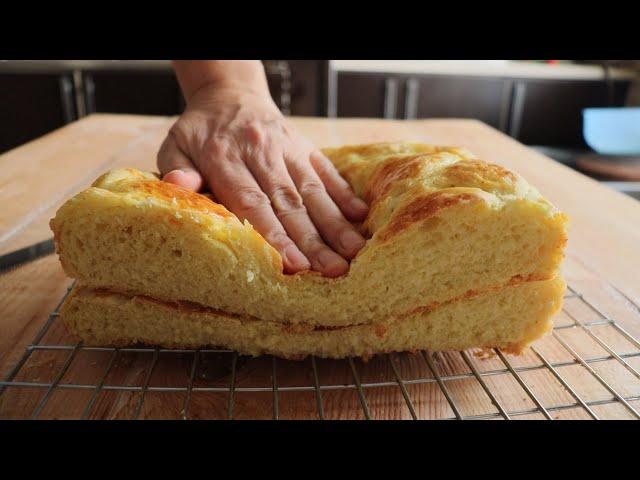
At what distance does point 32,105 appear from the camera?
14.8 ft

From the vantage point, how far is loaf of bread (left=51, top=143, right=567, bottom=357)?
1130 mm

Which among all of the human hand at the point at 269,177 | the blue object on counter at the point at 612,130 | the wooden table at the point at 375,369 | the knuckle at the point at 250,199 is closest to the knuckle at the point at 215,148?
the human hand at the point at 269,177

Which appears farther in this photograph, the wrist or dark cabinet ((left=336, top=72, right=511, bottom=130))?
dark cabinet ((left=336, top=72, right=511, bottom=130))

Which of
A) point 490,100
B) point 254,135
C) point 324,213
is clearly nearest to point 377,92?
point 490,100

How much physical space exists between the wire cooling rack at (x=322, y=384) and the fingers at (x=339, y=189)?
1.25 ft

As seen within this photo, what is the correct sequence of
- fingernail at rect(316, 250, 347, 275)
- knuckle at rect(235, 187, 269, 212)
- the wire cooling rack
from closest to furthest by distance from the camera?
the wire cooling rack
fingernail at rect(316, 250, 347, 275)
knuckle at rect(235, 187, 269, 212)

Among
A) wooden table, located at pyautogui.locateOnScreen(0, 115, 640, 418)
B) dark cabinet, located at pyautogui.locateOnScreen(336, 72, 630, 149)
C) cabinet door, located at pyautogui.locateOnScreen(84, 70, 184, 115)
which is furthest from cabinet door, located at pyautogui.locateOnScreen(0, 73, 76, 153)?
wooden table, located at pyautogui.locateOnScreen(0, 115, 640, 418)

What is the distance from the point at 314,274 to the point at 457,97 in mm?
4152

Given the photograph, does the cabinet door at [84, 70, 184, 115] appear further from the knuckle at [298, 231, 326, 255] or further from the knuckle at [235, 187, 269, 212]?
the knuckle at [298, 231, 326, 255]

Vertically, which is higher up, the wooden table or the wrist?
the wrist

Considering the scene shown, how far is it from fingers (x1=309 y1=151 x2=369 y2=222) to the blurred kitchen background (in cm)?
316

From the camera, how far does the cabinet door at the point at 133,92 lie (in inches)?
178

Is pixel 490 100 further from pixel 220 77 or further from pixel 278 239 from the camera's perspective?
pixel 278 239
